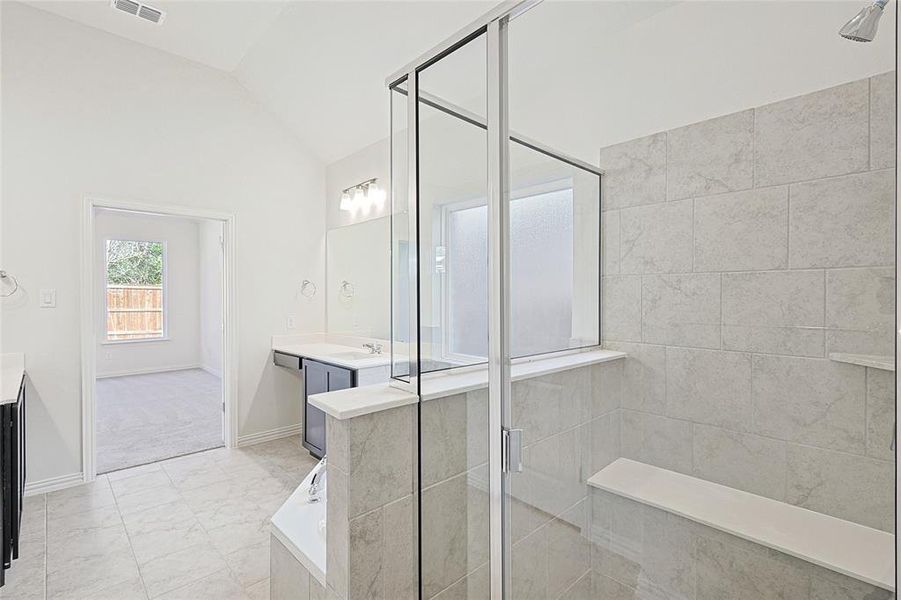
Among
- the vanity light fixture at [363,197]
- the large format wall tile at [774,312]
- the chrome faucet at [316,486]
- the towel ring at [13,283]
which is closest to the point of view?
the large format wall tile at [774,312]

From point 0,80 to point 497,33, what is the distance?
334 cm

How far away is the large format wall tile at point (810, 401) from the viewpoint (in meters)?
1.00

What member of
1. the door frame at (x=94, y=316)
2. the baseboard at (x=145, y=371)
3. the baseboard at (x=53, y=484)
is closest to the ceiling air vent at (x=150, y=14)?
the door frame at (x=94, y=316)

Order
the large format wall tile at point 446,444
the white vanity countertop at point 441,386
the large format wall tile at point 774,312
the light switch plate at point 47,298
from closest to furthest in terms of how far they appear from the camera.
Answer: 1. the large format wall tile at point 774,312
2. the white vanity countertop at point 441,386
3. the large format wall tile at point 446,444
4. the light switch plate at point 47,298

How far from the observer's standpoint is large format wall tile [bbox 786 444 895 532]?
868 millimetres

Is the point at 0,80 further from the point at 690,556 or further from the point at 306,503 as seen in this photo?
the point at 690,556

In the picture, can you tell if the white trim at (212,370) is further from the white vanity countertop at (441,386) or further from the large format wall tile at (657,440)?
the large format wall tile at (657,440)

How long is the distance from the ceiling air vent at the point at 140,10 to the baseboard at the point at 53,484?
3.07 m

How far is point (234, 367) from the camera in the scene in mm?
3773

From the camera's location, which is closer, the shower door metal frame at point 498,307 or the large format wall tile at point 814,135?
the large format wall tile at point 814,135

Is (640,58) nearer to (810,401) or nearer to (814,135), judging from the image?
(814,135)

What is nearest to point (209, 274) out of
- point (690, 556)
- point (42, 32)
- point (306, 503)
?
point (42, 32)

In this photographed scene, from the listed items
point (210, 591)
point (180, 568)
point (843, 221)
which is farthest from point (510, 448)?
point (180, 568)

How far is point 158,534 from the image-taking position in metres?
2.37
